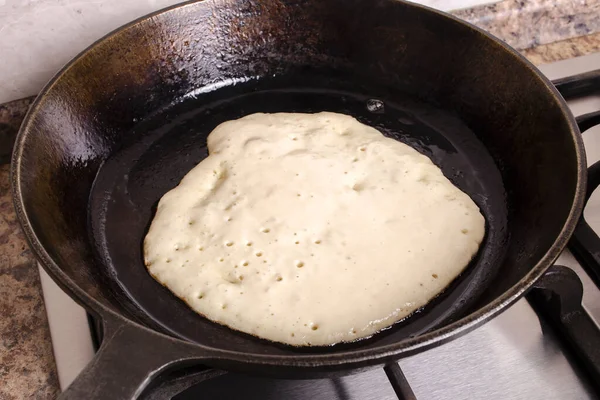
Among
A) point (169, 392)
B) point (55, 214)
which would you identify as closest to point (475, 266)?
point (169, 392)

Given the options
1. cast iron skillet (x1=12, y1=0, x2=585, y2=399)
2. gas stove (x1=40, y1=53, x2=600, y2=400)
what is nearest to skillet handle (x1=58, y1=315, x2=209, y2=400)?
cast iron skillet (x1=12, y1=0, x2=585, y2=399)

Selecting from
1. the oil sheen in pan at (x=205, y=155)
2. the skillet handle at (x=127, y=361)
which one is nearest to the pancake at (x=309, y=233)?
the oil sheen in pan at (x=205, y=155)

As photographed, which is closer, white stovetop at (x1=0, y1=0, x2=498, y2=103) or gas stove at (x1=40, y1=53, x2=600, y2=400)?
gas stove at (x1=40, y1=53, x2=600, y2=400)

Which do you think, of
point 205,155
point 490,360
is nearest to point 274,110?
point 205,155

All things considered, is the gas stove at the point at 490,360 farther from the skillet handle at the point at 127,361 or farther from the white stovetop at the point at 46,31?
the white stovetop at the point at 46,31

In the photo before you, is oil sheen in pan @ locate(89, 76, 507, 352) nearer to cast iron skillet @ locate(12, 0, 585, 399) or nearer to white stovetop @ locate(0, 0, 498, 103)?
cast iron skillet @ locate(12, 0, 585, 399)

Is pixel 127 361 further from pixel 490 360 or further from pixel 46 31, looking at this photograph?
pixel 46 31

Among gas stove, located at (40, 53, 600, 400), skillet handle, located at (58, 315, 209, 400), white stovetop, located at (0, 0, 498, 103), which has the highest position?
white stovetop, located at (0, 0, 498, 103)

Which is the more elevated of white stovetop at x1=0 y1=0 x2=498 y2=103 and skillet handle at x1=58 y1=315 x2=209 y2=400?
white stovetop at x1=0 y1=0 x2=498 y2=103
